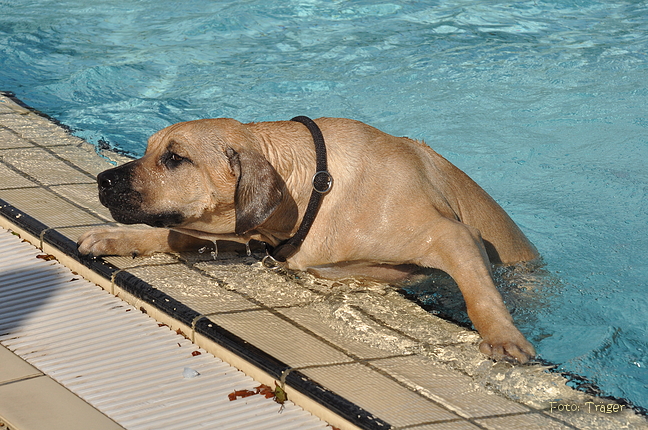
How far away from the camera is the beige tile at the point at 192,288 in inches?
161

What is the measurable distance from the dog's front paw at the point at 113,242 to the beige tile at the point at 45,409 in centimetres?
128

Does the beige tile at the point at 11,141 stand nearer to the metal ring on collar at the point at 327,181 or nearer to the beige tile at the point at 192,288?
the beige tile at the point at 192,288

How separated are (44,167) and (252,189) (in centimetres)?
283

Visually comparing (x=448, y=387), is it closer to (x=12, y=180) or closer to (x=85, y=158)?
(x=12, y=180)

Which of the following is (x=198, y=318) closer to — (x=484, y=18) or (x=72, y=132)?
(x=72, y=132)

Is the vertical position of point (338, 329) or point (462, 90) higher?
point (462, 90)

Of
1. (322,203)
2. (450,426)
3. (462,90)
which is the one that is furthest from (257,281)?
(462,90)

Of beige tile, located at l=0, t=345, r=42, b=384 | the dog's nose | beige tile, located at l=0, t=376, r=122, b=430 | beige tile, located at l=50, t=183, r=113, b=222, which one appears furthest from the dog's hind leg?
beige tile, located at l=50, t=183, r=113, b=222

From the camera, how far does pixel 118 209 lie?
405 centimetres

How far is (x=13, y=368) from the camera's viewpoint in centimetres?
353

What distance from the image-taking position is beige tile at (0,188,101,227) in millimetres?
5145

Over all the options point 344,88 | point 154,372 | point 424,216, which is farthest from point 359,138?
point 344,88

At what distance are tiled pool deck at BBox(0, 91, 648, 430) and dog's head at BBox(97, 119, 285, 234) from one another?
18.2 inches

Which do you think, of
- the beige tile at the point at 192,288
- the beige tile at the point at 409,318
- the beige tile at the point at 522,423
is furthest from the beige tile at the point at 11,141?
the beige tile at the point at 522,423
